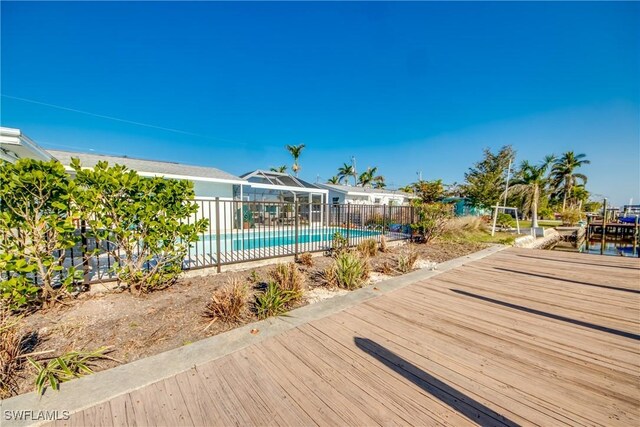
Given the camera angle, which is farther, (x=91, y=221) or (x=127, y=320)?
(x=91, y=221)

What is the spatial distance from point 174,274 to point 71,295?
1.35m

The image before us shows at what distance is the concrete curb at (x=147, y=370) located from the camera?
69.1 inches

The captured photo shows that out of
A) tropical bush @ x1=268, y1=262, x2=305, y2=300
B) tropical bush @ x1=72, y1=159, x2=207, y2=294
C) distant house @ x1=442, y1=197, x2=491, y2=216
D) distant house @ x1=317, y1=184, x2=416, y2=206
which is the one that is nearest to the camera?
tropical bush @ x1=72, y1=159, x2=207, y2=294

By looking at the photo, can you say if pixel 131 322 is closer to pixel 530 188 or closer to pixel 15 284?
pixel 15 284

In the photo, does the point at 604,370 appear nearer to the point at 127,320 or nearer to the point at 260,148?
the point at 127,320

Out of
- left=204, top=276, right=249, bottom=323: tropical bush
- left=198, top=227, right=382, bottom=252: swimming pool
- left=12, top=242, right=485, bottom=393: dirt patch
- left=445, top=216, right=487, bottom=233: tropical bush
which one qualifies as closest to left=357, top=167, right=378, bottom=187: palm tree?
left=445, top=216, right=487, bottom=233: tropical bush

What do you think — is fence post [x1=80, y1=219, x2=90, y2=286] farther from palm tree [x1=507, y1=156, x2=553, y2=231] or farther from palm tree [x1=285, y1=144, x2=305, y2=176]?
palm tree [x1=285, y1=144, x2=305, y2=176]

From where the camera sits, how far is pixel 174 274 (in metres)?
4.32

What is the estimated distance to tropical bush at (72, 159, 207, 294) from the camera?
3.51 metres

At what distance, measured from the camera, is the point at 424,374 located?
215 centimetres

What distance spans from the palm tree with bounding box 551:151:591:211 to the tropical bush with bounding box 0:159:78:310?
47.1 m

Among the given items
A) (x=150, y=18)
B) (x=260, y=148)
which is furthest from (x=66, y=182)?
(x=260, y=148)

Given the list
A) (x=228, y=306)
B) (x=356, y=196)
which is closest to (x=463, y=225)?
(x=356, y=196)

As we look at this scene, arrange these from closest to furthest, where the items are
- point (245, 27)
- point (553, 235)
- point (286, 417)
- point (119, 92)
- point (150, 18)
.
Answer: point (286, 417), point (150, 18), point (245, 27), point (553, 235), point (119, 92)
